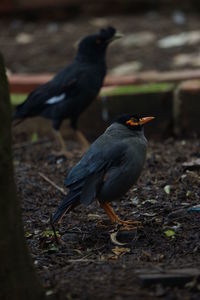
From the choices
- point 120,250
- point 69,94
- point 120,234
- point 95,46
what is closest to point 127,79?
point 95,46

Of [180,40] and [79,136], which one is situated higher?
[180,40]

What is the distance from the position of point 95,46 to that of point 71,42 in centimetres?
240

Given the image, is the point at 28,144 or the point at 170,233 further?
the point at 28,144

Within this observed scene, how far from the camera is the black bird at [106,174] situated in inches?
191

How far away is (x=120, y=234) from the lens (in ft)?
15.5

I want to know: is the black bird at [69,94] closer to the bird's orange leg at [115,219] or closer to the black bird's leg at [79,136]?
the black bird's leg at [79,136]

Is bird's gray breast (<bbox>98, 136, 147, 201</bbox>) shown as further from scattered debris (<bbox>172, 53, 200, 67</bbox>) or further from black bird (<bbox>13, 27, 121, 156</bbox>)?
scattered debris (<bbox>172, 53, 200, 67</bbox>)

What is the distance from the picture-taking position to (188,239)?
456cm

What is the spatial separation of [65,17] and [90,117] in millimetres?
3439

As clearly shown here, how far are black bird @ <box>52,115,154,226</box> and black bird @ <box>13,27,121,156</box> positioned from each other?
2.36 metres

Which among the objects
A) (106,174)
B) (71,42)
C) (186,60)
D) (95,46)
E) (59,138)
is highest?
(95,46)

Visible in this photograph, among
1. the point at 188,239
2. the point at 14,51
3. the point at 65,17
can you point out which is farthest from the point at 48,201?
the point at 65,17

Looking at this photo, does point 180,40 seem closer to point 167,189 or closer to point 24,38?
point 24,38

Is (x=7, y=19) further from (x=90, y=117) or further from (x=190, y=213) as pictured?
(x=190, y=213)
